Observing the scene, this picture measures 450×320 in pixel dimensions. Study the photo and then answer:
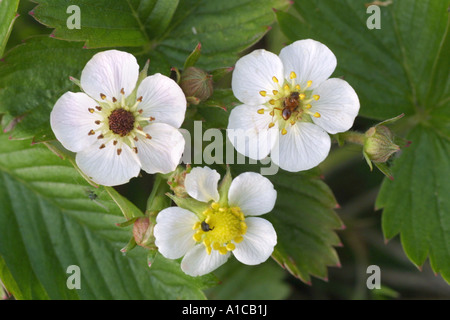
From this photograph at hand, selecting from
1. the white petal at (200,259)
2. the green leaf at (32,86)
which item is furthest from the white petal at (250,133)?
the green leaf at (32,86)

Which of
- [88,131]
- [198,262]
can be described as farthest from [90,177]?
[198,262]

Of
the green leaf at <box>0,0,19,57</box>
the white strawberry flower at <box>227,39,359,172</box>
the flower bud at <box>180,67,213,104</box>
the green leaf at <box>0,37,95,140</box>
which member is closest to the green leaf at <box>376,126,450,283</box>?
the white strawberry flower at <box>227,39,359,172</box>

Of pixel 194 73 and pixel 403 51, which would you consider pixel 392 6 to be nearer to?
pixel 403 51

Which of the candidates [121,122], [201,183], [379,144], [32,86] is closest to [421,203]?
[379,144]

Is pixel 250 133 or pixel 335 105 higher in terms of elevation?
pixel 335 105

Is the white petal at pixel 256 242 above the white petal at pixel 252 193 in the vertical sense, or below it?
below

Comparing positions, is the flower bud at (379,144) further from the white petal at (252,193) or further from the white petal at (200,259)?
the white petal at (200,259)

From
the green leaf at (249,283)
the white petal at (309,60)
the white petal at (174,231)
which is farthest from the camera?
the green leaf at (249,283)

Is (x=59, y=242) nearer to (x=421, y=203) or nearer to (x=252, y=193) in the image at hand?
(x=252, y=193)

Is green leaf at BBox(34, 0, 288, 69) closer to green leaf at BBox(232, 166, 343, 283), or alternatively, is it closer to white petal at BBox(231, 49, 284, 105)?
white petal at BBox(231, 49, 284, 105)
